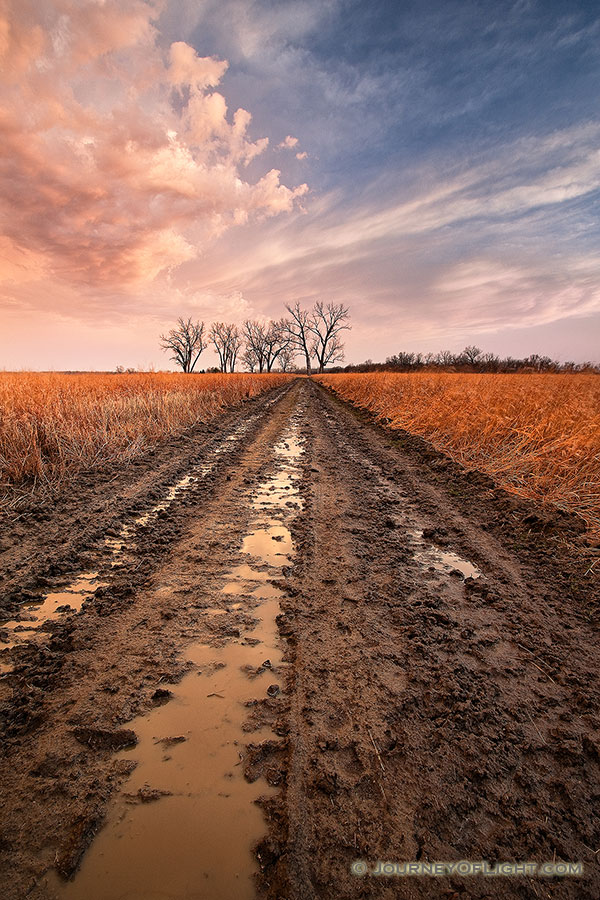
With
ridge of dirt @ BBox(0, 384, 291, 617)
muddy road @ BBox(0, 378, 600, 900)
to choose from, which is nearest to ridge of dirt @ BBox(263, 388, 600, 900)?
muddy road @ BBox(0, 378, 600, 900)

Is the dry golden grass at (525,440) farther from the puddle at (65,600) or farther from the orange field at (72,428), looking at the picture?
the orange field at (72,428)

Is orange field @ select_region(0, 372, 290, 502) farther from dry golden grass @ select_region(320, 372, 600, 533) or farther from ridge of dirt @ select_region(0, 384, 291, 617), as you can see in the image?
dry golden grass @ select_region(320, 372, 600, 533)

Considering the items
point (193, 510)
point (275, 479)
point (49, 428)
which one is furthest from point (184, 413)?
point (193, 510)

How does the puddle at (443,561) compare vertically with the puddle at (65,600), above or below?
below

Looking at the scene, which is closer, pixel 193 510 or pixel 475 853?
pixel 475 853

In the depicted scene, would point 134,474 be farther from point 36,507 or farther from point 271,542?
point 271,542

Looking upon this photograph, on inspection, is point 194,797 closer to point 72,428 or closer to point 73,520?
point 73,520

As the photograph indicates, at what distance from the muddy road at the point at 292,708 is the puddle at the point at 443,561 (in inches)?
0.8

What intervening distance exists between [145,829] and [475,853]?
3.58ft

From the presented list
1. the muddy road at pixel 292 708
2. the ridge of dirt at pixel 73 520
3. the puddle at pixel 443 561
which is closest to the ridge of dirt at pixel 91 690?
the muddy road at pixel 292 708

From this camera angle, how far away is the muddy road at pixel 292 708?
3.88 ft

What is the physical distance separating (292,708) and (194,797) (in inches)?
19.5

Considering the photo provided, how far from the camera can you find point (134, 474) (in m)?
5.31

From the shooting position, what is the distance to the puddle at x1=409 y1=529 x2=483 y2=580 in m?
2.97
